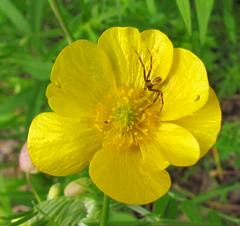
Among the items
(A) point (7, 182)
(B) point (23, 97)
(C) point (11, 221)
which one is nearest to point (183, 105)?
(C) point (11, 221)

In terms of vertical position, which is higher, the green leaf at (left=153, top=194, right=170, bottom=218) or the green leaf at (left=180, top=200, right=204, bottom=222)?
the green leaf at (left=153, top=194, right=170, bottom=218)

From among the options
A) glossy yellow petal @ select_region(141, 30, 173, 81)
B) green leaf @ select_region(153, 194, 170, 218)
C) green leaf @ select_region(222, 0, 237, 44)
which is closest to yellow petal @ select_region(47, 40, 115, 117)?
glossy yellow petal @ select_region(141, 30, 173, 81)

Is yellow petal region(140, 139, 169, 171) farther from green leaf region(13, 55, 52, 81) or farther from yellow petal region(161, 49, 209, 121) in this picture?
green leaf region(13, 55, 52, 81)

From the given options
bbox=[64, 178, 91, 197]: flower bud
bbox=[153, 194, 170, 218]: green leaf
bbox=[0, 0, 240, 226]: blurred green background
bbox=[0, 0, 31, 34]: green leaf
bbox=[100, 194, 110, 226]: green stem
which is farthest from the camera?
bbox=[0, 0, 31, 34]: green leaf

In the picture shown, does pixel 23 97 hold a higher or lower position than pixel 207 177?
higher

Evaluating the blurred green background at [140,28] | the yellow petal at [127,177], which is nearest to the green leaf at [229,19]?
the blurred green background at [140,28]

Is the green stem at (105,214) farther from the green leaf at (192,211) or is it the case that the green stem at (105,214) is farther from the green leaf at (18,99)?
the green leaf at (18,99)

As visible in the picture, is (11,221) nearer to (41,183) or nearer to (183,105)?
(41,183)
